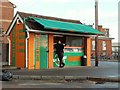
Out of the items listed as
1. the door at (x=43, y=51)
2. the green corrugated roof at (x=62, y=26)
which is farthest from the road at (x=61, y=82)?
the green corrugated roof at (x=62, y=26)

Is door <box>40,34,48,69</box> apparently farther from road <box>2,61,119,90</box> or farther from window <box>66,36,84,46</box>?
window <box>66,36,84,46</box>

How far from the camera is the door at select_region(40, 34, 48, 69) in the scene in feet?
76.4

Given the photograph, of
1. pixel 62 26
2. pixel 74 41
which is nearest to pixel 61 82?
pixel 62 26

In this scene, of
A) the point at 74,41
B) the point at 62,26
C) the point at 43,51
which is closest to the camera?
the point at 43,51

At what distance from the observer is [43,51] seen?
23438 millimetres

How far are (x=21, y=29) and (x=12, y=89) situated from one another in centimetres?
1168

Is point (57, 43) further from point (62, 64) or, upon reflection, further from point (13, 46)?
point (13, 46)

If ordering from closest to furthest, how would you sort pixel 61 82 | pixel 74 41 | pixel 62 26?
pixel 61 82 < pixel 62 26 < pixel 74 41

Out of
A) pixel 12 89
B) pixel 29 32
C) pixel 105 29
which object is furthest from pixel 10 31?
pixel 105 29

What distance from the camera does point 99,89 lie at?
12.7 meters

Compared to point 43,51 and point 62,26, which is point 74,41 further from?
point 43,51

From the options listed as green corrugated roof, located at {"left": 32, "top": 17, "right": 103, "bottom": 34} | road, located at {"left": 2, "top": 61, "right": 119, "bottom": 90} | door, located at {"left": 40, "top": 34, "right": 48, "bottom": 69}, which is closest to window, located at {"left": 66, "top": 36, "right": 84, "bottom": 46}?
green corrugated roof, located at {"left": 32, "top": 17, "right": 103, "bottom": 34}

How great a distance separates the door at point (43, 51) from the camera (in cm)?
2328

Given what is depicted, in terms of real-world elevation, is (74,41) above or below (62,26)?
below
